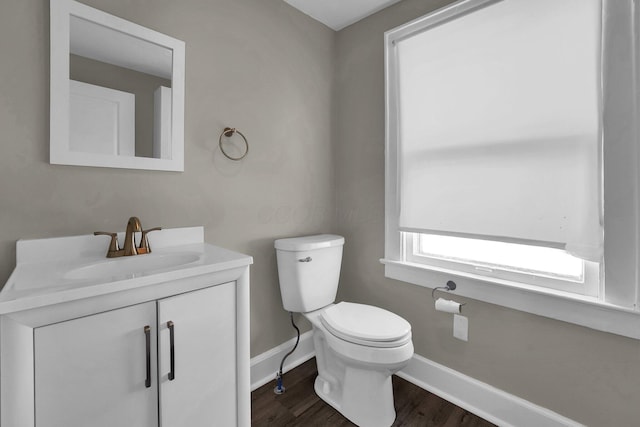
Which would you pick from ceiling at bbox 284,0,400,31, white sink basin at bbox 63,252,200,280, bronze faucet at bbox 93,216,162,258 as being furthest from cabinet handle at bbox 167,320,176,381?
ceiling at bbox 284,0,400,31

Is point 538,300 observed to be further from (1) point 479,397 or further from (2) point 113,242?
(2) point 113,242

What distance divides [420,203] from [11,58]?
1903mm

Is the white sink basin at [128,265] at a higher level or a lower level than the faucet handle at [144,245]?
lower

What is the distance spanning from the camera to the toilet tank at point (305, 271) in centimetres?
166

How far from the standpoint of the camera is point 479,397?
1.50 metres

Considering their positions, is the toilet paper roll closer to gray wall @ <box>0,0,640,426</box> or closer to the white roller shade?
gray wall @ <box>0,0,640,426</box>

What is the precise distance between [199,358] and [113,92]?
116cm

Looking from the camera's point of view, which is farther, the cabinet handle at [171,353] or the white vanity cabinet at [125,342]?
the cabinet handle at [171,353]

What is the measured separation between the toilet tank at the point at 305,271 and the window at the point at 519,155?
0.43 meters

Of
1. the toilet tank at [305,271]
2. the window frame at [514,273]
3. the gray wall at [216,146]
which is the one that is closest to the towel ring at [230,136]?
the gray wall at [216,146]

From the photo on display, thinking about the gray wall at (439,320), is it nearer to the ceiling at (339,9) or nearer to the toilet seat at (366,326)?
the ceiling at (339,9)

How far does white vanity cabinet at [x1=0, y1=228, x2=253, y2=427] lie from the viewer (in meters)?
0.73

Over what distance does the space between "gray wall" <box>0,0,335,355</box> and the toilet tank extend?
14 cm

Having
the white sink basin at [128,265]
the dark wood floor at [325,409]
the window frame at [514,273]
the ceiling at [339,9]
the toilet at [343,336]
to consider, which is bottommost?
the dark wood floor at [325,409]
